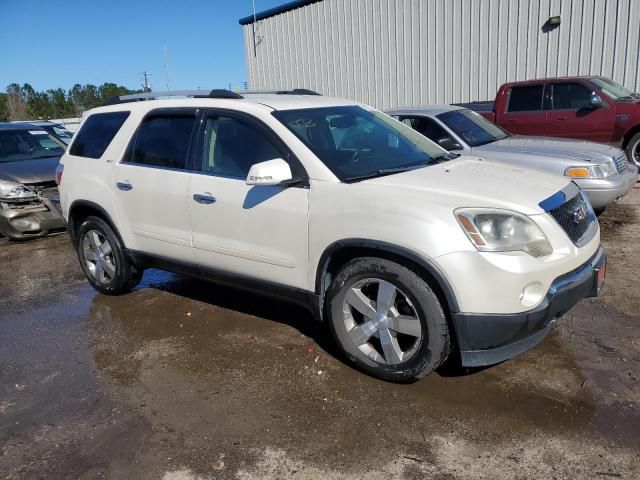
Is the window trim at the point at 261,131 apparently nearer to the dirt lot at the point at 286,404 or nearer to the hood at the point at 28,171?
the dirt lot at the point at 286,404

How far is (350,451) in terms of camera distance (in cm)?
279

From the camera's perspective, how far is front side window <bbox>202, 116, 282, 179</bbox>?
3.81 meters

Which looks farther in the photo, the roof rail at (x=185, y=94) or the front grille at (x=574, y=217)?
the roof rail at (x=185, y=94)

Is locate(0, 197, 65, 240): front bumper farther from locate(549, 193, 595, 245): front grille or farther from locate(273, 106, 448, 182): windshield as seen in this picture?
locate(549, 193, 595, 245): front grille

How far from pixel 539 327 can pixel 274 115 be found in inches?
85.9

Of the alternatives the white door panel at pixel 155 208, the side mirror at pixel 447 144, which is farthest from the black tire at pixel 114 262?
the side mirror at pixel 447 144

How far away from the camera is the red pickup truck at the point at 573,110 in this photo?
920cm

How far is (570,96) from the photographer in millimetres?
9719

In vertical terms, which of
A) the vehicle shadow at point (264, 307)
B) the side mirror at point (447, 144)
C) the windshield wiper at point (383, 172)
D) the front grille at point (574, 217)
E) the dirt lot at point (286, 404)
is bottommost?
the vehicle shadow at point (264, 307)

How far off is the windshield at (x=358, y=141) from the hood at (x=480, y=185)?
210mm

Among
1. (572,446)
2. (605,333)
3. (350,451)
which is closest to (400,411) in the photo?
(350,451)

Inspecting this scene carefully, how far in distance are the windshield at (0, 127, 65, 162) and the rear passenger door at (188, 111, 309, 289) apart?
18.1 ft

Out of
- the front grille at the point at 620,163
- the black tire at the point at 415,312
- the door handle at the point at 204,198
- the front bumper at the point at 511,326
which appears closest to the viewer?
the front bumper at the point at 511,326

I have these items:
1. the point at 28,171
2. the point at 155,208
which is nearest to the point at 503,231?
the point at 155,208
